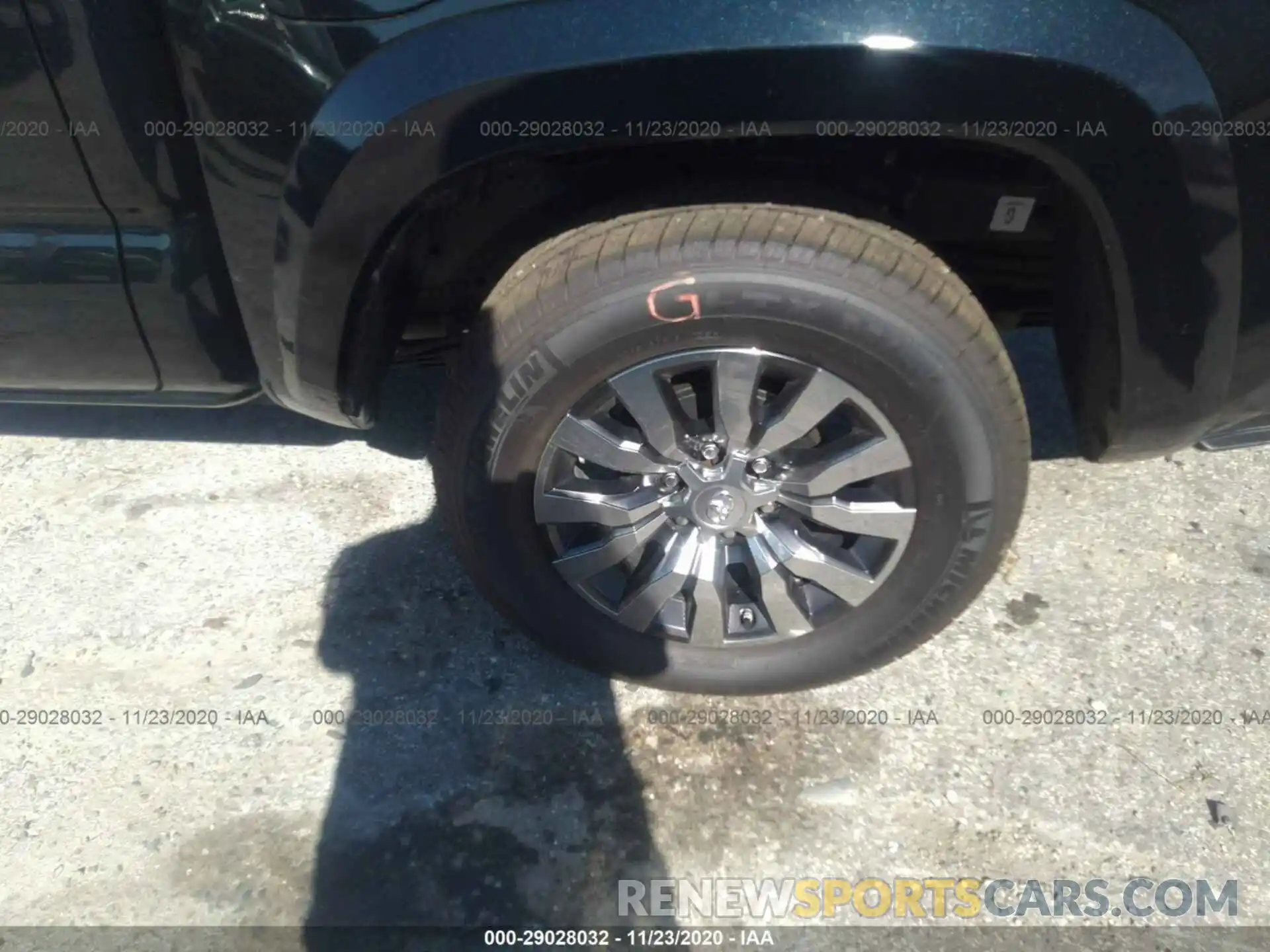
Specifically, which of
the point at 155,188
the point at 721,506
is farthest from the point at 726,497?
the point at 155,188

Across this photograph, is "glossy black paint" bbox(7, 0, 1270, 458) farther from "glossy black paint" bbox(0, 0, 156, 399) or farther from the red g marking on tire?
the red g marking on tire

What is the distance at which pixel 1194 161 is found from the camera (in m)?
1.58

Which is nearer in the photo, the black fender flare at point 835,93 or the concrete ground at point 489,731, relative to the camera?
the black fender flare at point 835,93

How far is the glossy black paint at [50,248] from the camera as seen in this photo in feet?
5.57

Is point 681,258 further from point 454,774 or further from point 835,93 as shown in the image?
point 454,774

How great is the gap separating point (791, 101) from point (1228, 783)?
1732 millimetres

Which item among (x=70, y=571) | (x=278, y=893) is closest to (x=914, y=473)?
(x=278, y=893)

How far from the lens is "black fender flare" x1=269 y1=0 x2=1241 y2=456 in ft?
5.00

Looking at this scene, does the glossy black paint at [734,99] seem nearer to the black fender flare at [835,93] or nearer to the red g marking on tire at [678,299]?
the black fender flare at [835,93]

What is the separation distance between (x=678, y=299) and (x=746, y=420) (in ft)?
0.98

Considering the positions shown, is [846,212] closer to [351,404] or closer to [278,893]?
[351,404]

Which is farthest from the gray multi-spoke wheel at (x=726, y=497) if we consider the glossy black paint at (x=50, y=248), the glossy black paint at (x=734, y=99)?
the glossy black paint at (x=50, y=248)

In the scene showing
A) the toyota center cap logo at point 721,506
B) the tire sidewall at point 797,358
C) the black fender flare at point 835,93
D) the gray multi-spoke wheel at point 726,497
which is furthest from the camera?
the toyota center cap logo at point 721,506

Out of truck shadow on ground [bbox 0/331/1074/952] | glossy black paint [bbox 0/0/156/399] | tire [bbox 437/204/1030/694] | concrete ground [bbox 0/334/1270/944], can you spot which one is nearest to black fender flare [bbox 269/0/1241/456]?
tire [bbox 437/204/1030/694]
